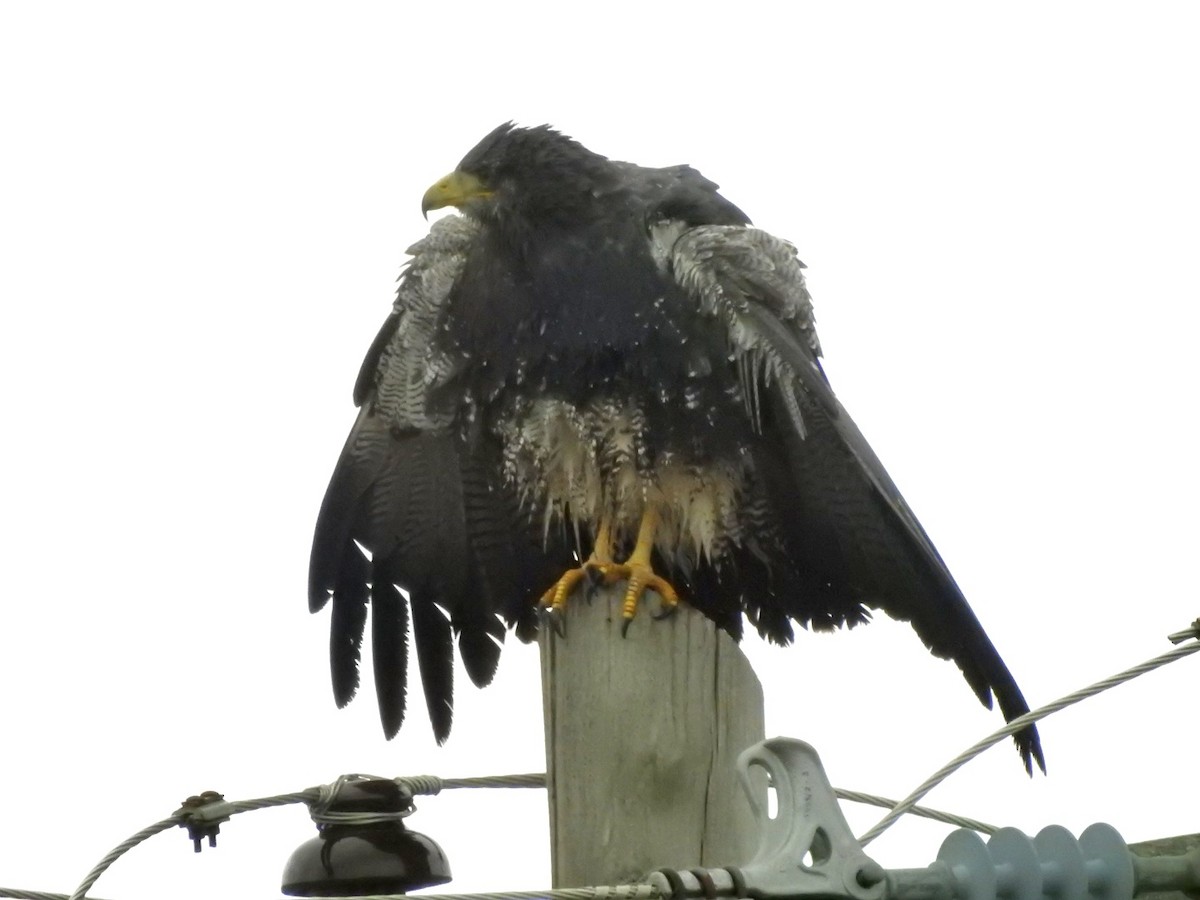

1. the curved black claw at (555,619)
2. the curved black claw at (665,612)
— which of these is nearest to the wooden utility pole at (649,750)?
the curved black claw at (665,612)

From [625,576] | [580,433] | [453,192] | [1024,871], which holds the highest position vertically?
[453,192]

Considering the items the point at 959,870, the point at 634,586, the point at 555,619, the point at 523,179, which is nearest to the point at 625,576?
the point at 634,586

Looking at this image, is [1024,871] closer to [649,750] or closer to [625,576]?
[649,750]

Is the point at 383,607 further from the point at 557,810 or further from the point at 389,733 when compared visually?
the point at 557,810

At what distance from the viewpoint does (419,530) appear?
19.3ft

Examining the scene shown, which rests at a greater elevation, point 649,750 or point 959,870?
point 649,750

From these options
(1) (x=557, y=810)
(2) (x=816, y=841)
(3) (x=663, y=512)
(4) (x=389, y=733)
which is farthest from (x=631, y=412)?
(2) (x=816, y=841)

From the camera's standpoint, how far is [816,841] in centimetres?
298

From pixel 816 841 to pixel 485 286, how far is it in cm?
315

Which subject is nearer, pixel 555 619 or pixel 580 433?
pixel 555 619

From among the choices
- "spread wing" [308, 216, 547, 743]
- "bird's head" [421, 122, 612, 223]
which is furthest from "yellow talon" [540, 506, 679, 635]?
"bird's head" [421, 122, 612, 223]

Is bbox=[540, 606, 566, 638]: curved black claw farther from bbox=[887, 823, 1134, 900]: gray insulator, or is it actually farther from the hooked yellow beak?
the hooked yellow beak

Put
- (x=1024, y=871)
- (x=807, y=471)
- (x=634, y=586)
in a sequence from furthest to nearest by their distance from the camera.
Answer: (x=807, y=471) < (x=634, y=586) < (x=1024, y=871)

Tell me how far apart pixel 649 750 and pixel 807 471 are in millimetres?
2005
